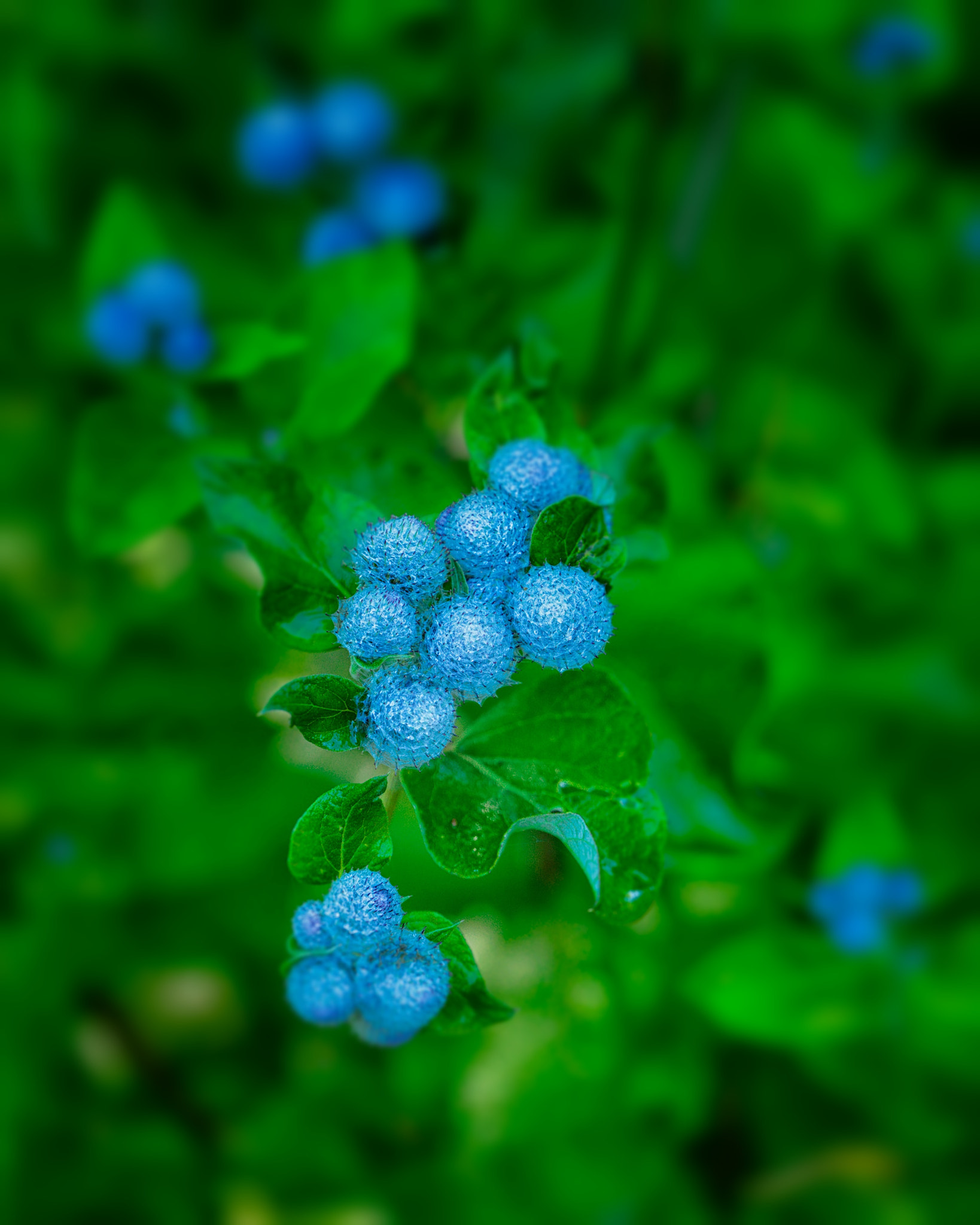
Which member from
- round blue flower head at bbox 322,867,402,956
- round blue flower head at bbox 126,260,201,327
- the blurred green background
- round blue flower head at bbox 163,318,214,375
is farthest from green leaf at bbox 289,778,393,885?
round blue flower head at bbox 126,260,201,327

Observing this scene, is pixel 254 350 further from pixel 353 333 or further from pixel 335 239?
pixel 335 239

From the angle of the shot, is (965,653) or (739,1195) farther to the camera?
(739,1195)

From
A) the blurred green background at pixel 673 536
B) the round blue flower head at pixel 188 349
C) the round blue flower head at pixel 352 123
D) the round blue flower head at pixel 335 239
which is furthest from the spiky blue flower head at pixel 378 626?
the round blue flower head at pixel 352 123

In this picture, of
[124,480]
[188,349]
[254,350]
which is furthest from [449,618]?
[188,349]

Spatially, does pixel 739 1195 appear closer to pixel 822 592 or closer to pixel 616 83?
pixel 822 592

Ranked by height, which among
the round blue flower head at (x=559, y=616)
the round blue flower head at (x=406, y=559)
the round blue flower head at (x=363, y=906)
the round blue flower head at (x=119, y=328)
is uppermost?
the round blue flower head at (x=119, y=328)

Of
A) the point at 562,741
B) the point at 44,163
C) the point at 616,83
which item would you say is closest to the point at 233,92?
the point at 44,163

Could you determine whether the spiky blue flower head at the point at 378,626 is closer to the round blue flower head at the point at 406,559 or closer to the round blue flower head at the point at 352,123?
the round blue flower head at the point at 406,559

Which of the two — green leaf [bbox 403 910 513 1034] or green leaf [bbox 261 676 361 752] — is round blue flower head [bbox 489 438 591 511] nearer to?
green leaf [bbox 261 676 361 752]
